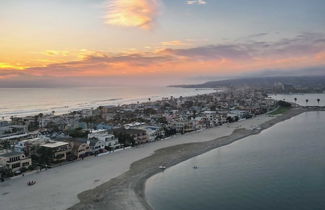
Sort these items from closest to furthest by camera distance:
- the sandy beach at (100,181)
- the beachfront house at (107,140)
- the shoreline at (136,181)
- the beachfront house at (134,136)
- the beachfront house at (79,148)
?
the shoreline at (136,181) → the sandy beach at (100,181) → the beachfront house at (79,148) → the beachfront house at (107,140) → the beachfront house at (134,136)

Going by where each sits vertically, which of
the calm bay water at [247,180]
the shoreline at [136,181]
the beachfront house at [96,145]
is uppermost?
the beachfront house at [96,145]

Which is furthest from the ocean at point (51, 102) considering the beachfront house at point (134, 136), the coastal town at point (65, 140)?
the beachfront house at point (134, 136)

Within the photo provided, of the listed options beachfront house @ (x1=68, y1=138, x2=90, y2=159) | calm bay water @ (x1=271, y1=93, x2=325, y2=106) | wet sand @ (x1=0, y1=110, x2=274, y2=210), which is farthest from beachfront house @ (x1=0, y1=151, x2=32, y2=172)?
calm bay water @ (x1=271, y1=93, x2=325, y2=106)

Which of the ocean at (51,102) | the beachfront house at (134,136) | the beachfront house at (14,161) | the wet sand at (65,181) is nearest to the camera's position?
the wet sand at (65,181)

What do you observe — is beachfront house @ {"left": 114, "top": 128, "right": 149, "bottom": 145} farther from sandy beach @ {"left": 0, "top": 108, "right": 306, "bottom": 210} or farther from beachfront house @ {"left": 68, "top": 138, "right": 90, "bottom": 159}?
beachfront house @ {"left": 68, "top": 138, "right": 90, "bottom": 159}

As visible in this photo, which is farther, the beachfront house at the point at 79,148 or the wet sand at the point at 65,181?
the beachfront house at the point at 79,148

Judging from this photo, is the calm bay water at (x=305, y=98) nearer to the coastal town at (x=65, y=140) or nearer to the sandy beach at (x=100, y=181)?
the coastal town at (x=65, y=140)

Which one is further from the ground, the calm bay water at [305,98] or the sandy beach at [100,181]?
the calm bay water at [305,98]
